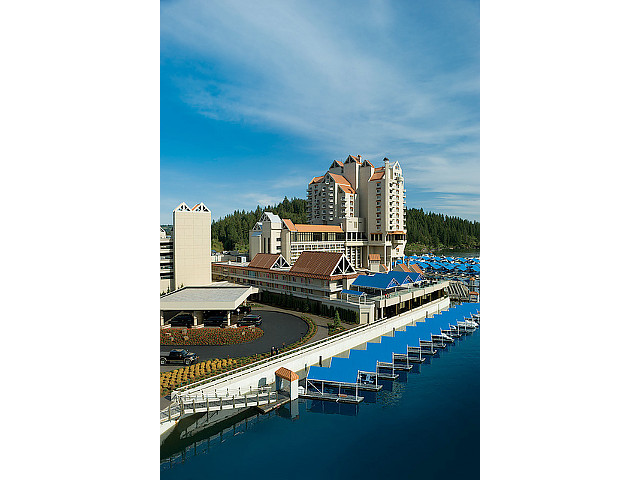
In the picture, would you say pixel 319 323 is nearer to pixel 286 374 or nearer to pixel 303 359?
pixel 303 359

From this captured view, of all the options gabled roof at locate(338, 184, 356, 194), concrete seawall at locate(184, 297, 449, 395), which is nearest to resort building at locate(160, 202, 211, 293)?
concrete seawall at locate(184, 297, 449, 395)

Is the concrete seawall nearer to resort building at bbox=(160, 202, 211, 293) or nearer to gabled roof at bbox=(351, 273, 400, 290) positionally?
Answer: gabled roof at bbox=(351, 273, 400, 290)

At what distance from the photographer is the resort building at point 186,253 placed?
42.4 ft

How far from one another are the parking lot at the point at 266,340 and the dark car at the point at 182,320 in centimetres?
138

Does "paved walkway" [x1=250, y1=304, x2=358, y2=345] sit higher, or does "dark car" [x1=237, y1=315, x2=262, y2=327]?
"dark car" [x1=237, y1=315, x2=262, y2=327]

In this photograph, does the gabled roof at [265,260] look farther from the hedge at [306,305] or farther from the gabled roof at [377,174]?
the gabled roof at [377,174]

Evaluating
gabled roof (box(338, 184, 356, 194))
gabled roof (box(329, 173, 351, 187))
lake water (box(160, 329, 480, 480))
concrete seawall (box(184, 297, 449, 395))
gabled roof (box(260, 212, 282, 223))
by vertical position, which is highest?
gabled roof (box(329, 173, 351, 187))

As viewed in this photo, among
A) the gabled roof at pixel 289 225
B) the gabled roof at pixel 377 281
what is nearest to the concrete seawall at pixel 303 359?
the gabled roof at pixel 377 281

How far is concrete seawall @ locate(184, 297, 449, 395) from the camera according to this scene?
7410 millimetres

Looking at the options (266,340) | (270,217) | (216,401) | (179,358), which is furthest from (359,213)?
(216,401)

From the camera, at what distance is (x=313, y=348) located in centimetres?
926

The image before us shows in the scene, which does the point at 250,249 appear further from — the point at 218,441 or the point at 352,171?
the point at 218,441

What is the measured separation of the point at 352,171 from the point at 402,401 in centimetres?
1608

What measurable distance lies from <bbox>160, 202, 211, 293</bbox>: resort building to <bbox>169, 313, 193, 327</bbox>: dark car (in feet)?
6.00
